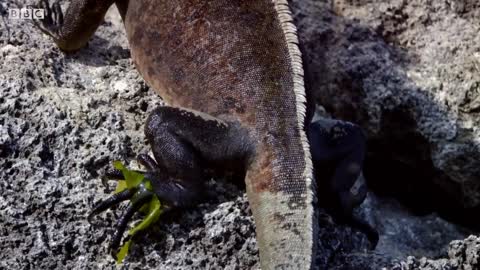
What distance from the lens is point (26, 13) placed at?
3.78m

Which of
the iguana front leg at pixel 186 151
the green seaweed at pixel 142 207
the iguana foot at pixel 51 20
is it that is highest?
the iguana foot at pixel 51 20

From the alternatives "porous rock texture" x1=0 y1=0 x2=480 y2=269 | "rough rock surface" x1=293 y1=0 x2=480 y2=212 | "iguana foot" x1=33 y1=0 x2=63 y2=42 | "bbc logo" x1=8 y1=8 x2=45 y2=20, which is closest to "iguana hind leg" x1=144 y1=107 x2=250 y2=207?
"porous rock texture" x1=0 y1=0 x2=480 y2=269

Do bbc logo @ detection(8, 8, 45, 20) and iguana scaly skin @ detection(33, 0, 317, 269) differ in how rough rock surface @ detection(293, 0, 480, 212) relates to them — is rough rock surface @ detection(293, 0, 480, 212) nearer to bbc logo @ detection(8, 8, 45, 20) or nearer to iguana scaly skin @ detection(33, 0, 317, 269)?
iguana scaly skin @ detection(33, 0, 317, 269)

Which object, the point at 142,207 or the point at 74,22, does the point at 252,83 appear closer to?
the point at 142,207

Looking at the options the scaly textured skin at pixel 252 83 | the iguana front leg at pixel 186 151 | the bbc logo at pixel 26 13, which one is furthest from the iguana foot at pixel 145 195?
the bbc logo at pixel 26 13

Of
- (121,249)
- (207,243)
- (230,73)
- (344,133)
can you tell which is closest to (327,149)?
(344,133)

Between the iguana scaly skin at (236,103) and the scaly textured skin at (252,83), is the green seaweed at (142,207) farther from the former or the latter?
the scaly textured skin at (252,83)

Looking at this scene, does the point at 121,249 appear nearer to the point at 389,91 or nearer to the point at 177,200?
the point at 177,200

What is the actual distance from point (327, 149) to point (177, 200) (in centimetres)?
69

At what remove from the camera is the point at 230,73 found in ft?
10.7

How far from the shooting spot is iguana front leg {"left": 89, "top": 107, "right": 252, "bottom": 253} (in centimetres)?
299

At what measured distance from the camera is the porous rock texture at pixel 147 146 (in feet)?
9.06

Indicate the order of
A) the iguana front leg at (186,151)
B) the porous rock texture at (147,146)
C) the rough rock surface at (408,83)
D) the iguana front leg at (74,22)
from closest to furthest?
the porous rock texture at (147,146) < the iguana front leg at (186,151) < the rough rock surface at (408,83) < the iguana front leg at (74,22)

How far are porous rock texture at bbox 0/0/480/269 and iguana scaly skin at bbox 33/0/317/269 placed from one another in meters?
0.10
